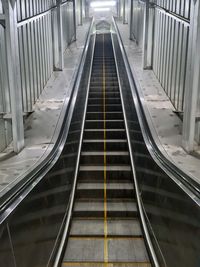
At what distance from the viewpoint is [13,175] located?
15.6 feet

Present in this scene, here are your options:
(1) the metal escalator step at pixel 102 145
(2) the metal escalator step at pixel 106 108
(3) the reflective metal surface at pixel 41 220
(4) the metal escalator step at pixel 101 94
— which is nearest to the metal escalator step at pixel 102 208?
(3) the reflective metal surface at pixel 41 220

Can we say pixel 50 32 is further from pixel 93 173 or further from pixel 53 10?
pixel 93 173

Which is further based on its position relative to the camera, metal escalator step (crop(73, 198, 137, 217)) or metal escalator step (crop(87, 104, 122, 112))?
metal escalator step (crop(87, 104, 122, 112))

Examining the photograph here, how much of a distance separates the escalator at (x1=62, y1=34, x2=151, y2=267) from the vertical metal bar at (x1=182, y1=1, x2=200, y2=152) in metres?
1.73

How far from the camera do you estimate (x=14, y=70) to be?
19.1 feet

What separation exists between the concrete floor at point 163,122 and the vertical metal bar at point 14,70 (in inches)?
90.6

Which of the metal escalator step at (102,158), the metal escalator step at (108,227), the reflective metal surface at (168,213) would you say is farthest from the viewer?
the metal escalator step at (102,158)

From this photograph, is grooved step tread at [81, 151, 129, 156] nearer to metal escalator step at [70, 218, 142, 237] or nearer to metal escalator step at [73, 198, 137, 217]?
metal escalator step at [73, 198, 137, 217]

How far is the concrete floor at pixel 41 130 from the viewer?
4961 millimetres

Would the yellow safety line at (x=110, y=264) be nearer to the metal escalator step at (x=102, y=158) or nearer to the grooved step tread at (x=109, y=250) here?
the grooved step tread at (x=109, y=250)

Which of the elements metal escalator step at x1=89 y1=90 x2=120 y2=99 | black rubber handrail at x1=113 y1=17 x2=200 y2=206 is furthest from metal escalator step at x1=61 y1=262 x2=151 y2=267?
metal escalator step at x1=89 y1=90 x2=120 y2=99

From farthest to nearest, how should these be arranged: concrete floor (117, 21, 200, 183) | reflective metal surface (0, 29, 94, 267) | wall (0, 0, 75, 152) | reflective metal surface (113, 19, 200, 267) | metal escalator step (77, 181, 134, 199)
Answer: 1. metal escalator step (77, 181, 134, 199)
2. wall (0, 0, 75, 152)
3. concrete floor (117, 21, 200, 183)
4. reflective metal surface (113, 19, 200, 267)
5. reflective metal surface (0, 29, 94, 267)

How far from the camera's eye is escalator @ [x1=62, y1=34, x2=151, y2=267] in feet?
18.6

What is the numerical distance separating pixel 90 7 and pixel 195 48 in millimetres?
32003
